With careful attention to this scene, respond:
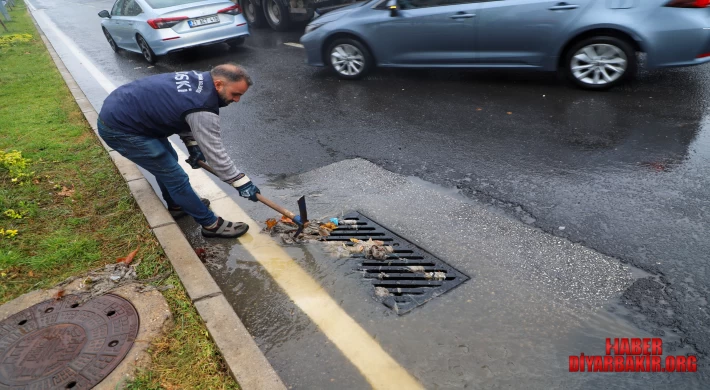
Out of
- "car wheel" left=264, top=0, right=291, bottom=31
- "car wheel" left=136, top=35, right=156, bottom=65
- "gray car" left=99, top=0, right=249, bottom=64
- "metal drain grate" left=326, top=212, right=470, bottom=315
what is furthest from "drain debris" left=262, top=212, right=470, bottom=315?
"car wheel" left=264, top=0, right=291, bottom=31

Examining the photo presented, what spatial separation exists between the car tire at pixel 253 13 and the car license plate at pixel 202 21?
304 cm

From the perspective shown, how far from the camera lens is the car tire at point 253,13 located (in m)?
12.7

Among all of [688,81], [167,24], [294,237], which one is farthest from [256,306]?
[167,24]

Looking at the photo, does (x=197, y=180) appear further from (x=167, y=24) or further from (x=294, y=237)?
(x=167, y=24)

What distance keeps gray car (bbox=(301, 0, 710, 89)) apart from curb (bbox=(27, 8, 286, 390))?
393cm

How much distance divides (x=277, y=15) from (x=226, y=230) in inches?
377

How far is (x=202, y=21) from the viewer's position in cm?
967

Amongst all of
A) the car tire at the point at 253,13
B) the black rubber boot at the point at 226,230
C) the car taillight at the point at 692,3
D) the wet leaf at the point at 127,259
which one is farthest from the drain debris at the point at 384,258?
the car tire at the point at 253,13

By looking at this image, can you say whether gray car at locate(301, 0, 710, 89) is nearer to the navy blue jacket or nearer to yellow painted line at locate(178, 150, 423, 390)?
yellow painted line at locate(178, 150, 423, 390)

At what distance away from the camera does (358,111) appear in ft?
20.2

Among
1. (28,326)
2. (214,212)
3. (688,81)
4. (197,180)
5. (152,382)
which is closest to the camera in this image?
(152,382)

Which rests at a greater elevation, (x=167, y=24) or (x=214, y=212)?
(x=167, y=24)

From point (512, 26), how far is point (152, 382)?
5489mm

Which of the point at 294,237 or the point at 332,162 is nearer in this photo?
the point at 294,237
